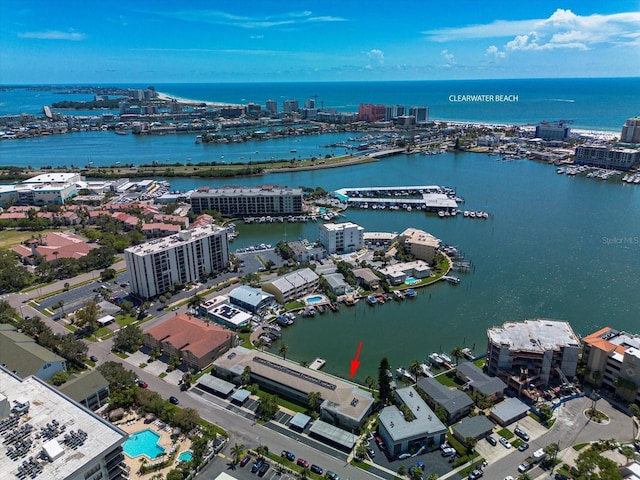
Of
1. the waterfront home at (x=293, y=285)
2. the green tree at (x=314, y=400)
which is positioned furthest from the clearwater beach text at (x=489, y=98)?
the green tree at (x=314, y=400)

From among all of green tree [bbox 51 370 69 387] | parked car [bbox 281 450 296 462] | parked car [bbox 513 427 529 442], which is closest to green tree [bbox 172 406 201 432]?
parked car [bbox 281 450 296 462]

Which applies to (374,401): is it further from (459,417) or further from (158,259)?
(158,259)

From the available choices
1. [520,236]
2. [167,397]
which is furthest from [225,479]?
[520,236]

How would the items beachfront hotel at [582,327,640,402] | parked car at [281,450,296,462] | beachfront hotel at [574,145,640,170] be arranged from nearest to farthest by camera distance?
parked car at [281,450,296,462], beachfront hotel at [582,327,640,402], beachfront hotel at [574,145,640,170]

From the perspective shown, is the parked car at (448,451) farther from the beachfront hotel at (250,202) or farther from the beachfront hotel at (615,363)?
the beachfront hotel at (250,202)

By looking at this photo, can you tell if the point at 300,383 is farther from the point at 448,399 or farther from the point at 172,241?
the point at 172,241

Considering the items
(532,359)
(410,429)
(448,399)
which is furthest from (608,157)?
(410,429)

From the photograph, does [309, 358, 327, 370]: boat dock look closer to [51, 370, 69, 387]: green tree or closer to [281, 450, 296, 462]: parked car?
[281, 450, 296, 462]: parked car
